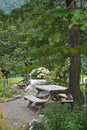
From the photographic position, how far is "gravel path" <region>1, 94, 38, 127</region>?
33.2 feet

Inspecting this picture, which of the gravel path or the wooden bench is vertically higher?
the wooden bench

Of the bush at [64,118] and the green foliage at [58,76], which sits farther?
the green foliage at [58,76]

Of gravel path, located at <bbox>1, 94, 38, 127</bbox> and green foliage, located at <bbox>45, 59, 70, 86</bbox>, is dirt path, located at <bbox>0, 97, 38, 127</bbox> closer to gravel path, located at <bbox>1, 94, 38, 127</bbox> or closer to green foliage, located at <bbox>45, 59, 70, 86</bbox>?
gravel path, located at <bbox>1, 94, 38, 127</bbox>

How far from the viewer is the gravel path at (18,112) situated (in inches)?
398

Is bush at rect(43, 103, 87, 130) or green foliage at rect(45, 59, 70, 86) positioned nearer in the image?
bush at rect(43, 103, 87, 130)

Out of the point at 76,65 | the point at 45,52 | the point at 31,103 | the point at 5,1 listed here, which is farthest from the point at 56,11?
the point at 5,1

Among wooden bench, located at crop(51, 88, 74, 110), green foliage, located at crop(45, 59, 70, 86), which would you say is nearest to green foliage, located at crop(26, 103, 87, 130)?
wooden bench, located at crop(51, 88, 74, 110)

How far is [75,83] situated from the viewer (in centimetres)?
763

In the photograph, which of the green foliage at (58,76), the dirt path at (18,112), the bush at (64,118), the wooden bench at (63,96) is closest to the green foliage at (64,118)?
the bush at (64,118)

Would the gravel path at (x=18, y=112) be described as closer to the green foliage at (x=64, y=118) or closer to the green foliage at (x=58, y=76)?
the green foliage at (x=58, y=76)

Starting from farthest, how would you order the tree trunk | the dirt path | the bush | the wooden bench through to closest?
1. the wooden bench
2. the dirt path
3. the tree trunk
4. the bush

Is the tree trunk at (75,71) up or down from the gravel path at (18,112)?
up

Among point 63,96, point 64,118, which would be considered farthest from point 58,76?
point 64,118

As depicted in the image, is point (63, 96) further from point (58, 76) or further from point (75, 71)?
point (75, 71)
